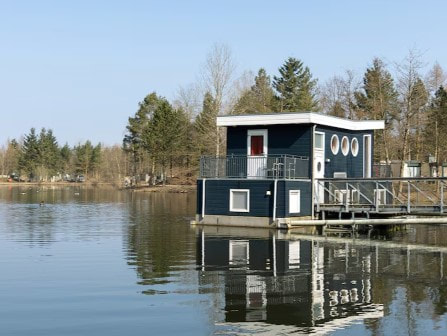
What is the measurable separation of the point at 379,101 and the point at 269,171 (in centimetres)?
3294

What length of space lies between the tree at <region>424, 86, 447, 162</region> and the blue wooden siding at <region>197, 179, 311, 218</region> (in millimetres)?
33480

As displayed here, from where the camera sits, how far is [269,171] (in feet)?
89.6

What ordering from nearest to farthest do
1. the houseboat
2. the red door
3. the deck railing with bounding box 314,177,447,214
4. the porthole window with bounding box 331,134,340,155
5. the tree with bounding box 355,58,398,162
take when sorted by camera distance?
1. the deck railing with bounding box 314,177,447,214
2. the houseboat
3. the red door
4. the porthole window with bounding box 331,134,340,155
5. the tree with bounding box 355,58,398,162

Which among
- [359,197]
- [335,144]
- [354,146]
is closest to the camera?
[359,197]

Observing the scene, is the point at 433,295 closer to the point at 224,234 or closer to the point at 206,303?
the point at 206,303

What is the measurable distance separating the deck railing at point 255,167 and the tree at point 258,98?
3393 cm

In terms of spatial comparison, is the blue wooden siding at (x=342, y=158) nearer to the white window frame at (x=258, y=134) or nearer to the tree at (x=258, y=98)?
the white window frame at (x=258, y=134)

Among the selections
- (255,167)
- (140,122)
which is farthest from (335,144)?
(140,122)

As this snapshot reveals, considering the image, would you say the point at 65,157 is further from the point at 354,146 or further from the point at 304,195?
the point at 304,195

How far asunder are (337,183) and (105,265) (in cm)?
1612

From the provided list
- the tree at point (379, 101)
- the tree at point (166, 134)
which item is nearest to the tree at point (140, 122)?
the tree at point (166, 134)

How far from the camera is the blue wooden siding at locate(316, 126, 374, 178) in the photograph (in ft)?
96.8

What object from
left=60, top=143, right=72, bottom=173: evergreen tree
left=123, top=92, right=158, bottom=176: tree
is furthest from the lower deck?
left=60, top=143, right=72, bottom=173: evergreen tree

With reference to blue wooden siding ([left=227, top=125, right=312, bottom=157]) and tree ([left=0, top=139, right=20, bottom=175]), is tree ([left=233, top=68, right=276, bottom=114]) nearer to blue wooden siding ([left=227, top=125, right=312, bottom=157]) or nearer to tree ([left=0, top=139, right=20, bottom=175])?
blue wooden siding ([left=227, top=125, right=312, bottom=157])
